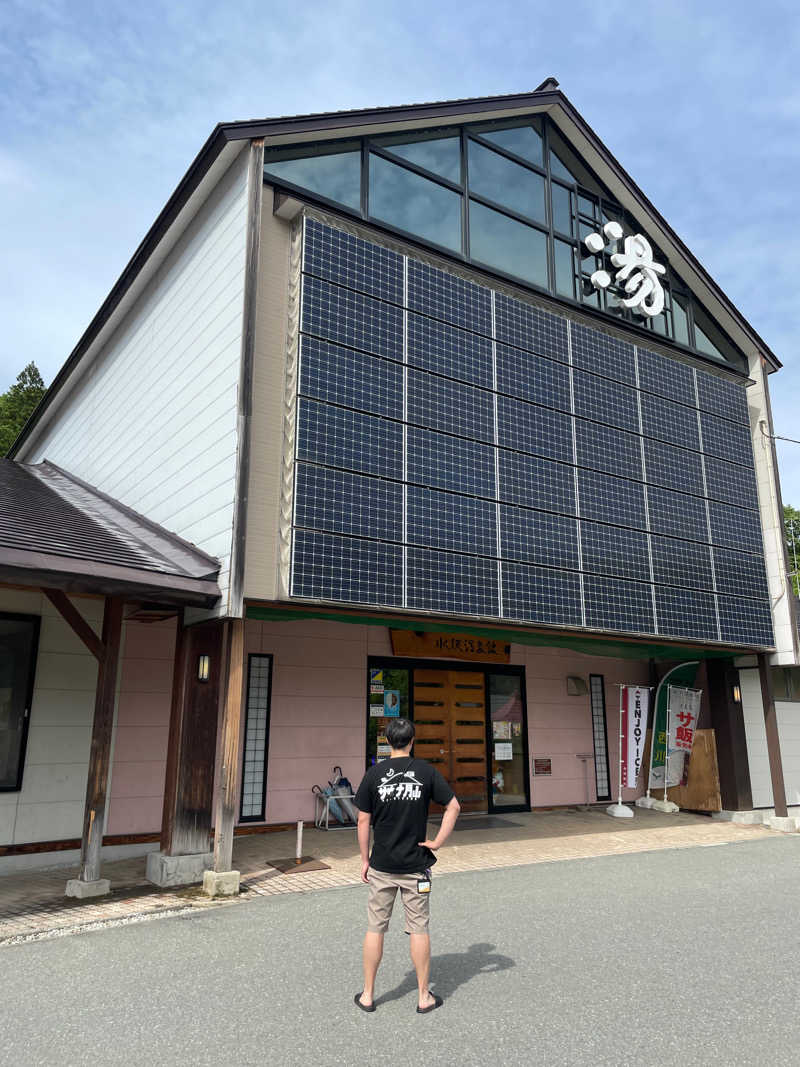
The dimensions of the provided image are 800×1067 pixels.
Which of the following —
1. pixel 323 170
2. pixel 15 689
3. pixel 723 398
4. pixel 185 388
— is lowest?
pixel 15 689

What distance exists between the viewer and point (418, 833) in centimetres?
436

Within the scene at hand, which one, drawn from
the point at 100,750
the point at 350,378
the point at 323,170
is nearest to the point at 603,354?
the point at 350,378

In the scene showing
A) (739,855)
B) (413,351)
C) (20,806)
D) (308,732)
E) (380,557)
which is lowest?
(739,855)

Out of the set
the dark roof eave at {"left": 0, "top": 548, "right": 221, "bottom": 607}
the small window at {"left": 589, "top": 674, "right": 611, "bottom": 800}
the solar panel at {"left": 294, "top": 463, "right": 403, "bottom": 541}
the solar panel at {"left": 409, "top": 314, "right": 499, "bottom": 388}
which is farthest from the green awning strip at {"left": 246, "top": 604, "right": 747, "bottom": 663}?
the solar panel at {"left": 409, "top": 314, "right": 499, "bottom": 388}

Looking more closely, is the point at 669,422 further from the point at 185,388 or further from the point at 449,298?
the point at 185,388

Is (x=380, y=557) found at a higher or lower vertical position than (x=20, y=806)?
higher

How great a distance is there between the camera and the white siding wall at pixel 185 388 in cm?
841

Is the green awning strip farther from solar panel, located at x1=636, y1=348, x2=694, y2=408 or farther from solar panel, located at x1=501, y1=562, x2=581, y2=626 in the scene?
solar panel, located at x1=636, y1=348, x2=694, y2=408

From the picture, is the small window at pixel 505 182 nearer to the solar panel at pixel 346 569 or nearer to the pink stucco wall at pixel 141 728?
the solar panel at pixel 346 569

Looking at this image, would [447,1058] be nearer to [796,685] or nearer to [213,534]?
[213,534]

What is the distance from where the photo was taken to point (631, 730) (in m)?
13.0

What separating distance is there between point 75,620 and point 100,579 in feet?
3.19

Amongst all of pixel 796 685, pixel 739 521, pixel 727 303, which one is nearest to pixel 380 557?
pixel 739 521

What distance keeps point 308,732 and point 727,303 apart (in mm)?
10787
